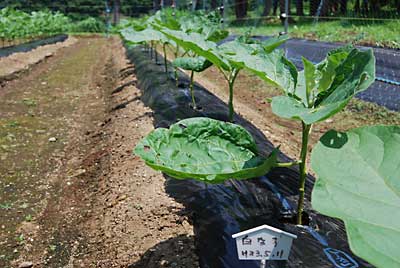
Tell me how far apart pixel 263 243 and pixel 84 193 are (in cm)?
222

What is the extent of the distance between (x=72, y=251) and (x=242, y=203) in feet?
3.40

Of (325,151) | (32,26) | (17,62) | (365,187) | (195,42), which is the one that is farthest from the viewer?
(32,26)

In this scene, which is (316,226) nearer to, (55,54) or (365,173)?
(365,173)

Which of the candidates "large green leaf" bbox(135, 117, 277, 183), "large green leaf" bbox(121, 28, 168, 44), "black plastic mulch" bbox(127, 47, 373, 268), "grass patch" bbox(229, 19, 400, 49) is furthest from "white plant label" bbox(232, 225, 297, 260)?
"grass patch" bbox(229, 19, 400, 49)

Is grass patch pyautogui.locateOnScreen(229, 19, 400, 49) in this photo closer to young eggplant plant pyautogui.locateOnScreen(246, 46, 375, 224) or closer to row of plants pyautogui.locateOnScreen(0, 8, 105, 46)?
young eggplant plant pyautogui.locateOnScreen(246, 46, 375, 224)

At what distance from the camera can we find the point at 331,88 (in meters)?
1.48

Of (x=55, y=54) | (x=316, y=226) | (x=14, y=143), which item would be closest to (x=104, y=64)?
(x=55, y=54)

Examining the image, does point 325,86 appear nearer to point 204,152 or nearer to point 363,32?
point 204,152

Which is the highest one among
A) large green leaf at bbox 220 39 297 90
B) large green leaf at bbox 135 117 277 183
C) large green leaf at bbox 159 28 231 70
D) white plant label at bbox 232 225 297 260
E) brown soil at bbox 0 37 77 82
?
large green leaf at bbox 159 28 231 70

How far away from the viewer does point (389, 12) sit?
936 cm

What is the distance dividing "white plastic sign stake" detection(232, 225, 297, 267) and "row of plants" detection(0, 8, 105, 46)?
42.4 ft

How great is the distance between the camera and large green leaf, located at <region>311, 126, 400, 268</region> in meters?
0.71

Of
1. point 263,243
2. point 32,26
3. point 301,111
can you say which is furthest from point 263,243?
point 32,26

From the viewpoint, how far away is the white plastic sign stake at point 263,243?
1312 millimetres
